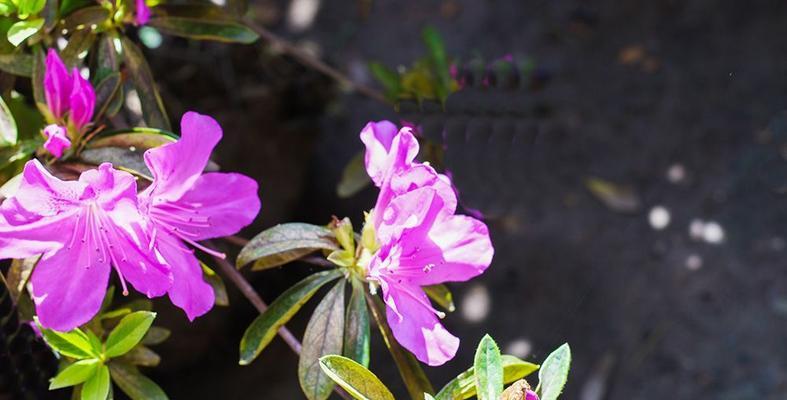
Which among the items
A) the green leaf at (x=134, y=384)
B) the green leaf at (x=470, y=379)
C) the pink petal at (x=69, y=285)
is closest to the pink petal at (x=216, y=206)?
the pink petal at (x=69, y=285)

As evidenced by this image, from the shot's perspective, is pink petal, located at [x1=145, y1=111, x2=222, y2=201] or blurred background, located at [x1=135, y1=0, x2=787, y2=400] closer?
pink petal, located at [x1=145, y1=111, x2=222, y2=201]

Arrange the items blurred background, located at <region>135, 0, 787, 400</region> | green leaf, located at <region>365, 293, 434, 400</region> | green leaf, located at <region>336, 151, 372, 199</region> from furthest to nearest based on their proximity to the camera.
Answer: blurred background, located at <region>135, 0, 787, 400</region>
green leaf, located at <region>336, 151, 372, 199</region>
green leaf, located at <region>365, 293, 434, 400</region>

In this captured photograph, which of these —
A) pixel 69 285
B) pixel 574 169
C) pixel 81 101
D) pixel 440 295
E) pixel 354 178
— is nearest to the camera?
pixel 69 285

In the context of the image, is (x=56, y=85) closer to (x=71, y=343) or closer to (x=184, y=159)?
(x=184, y=159)

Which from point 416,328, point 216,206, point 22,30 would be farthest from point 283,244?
point 22,30

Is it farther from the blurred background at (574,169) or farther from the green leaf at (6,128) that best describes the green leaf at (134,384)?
the blurred background at (574,169)

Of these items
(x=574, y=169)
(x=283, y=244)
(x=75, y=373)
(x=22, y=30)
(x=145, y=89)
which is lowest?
(x=574, y=169)

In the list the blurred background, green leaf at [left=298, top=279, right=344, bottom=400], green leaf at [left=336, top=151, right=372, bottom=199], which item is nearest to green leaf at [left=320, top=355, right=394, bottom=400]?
green leaf at [left=298, top=279, right=344, bottom=400]

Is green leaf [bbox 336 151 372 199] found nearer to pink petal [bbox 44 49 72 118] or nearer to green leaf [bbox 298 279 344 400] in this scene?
green leaf [bbox 298 279 344 400]
